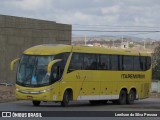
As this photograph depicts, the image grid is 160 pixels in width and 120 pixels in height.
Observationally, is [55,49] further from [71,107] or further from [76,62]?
[71,107]

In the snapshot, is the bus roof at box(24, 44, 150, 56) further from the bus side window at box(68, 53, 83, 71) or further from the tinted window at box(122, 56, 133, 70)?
the tinted window at box(122, 56, 133, 70)

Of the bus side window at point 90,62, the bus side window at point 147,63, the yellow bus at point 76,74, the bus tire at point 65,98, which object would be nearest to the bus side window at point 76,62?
the yellow bus at point 76,74

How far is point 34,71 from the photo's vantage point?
2648 cm

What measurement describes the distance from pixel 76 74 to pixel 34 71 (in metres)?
2.47

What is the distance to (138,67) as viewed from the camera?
33.3 m

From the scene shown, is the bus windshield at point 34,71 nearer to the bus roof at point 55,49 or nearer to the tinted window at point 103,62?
the bus roof at point 55,49

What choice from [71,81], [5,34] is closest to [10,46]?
[5,34]

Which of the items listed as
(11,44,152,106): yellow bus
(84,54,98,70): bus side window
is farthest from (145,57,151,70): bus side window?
(84,54,98,70): bus side window

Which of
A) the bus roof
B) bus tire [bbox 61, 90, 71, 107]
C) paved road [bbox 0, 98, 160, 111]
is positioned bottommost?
paved road [bbox 0, 98, 160, 111]

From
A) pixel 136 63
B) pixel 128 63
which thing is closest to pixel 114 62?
pixel 128 63

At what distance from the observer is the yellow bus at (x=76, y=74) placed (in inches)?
1037

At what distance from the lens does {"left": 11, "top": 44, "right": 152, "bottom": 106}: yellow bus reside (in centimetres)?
2634

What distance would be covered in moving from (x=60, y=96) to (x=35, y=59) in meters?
2.34

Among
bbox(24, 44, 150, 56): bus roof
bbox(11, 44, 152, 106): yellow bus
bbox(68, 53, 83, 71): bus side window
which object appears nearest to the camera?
bbox(11, 44, 152, 106): yellow bus
